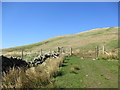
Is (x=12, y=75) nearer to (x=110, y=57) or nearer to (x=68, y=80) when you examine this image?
(x=68, y=80)

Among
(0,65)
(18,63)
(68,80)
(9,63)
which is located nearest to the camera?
(68,80)

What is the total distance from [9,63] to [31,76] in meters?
4.41

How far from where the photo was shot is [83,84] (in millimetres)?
7055

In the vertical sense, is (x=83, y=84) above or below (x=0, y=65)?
below

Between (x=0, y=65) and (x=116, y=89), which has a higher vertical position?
(x=0, y=65)

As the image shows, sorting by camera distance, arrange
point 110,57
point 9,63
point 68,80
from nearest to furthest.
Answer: point 68,80 < point 9,63 < point 110,57

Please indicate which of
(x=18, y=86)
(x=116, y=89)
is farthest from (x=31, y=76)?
(x=116, y=89)

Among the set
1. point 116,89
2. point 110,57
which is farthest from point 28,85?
point 110,57

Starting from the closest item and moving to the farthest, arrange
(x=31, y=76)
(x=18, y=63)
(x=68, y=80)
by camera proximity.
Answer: (x=31, y=76) → (x=68, y=80) → (x=18, y=63)

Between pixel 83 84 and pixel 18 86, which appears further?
pixel 83 84

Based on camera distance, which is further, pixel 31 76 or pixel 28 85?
pixel 31 76

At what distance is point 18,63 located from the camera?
1229 cm

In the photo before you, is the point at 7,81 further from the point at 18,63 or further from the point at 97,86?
the point at 18,63

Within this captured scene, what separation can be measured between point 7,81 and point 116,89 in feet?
16.8
